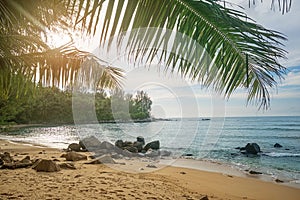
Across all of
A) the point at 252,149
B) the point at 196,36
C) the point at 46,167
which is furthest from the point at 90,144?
the point at 196,36

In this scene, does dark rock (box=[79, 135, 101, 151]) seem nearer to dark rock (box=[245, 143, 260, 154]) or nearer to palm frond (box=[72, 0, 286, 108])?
dark rock (box=[245, 143, 260, 154])

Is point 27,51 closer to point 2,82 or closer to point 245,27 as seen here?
point 2,82

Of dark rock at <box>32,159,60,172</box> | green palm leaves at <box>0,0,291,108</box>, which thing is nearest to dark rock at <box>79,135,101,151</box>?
dark rock at <box>32,159,60,172</box>

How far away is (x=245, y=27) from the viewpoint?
1.35 meters

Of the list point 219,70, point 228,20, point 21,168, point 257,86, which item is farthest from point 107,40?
point 21,168

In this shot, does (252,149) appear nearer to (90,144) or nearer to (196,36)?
(90,144)

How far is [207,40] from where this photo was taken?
1.54m

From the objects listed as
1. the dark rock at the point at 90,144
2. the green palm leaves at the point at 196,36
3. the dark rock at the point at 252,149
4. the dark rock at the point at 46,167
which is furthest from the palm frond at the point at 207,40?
the dark rock at the point at 252,149

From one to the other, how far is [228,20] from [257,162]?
15499 mm

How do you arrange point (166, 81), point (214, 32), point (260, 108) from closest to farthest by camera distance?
1. point (214, 32)
2. point (260, 108)
3. point (166, 81)

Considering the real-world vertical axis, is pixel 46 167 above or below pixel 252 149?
above

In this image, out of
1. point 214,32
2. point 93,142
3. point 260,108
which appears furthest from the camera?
point 93,142

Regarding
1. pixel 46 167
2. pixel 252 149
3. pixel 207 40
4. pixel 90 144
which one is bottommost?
pixel 252 149

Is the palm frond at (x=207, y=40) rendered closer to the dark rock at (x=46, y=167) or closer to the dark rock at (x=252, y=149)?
the dark rock at (x=46, y=167)
